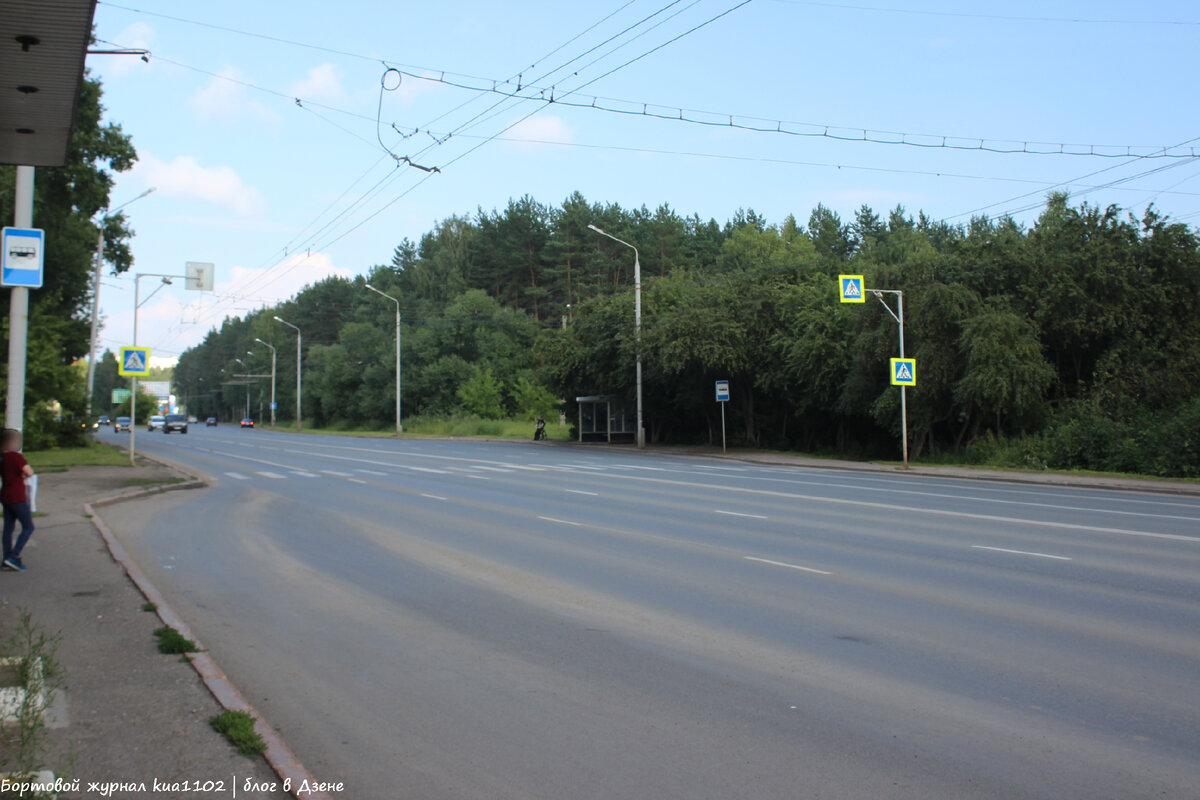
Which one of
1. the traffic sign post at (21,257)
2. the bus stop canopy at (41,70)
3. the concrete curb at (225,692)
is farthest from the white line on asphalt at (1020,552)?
the traffic sign post at (21,257)

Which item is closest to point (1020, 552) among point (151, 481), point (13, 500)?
point (13, 500)

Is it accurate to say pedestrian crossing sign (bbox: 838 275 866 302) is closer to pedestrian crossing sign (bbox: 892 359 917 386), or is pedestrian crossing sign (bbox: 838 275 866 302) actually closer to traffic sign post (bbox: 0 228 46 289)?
pedestrian crossing sign (bbox: 892 359 917 386)

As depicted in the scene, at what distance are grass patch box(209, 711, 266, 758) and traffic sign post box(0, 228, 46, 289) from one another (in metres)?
9.09

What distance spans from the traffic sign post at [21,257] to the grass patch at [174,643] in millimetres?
7043

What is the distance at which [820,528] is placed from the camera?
46.7 feet

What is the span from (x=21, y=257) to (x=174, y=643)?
26.0 feet

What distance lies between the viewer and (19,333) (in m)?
14.5

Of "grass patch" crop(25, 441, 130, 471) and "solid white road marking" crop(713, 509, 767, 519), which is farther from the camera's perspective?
"grass patch" crop(25, 441, 130, 471)

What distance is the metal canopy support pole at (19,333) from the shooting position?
554 inches

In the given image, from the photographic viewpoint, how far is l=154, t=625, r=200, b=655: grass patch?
22.0 ft

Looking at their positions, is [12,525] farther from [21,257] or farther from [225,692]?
[225,692]

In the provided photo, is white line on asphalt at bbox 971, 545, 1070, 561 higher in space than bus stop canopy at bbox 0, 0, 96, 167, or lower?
lower

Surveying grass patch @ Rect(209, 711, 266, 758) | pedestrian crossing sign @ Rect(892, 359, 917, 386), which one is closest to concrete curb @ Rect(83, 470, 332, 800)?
grass patch @ Rect(209, 711, 266, 758)

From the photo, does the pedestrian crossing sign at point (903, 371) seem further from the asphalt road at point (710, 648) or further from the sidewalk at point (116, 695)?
the sidewalk at point (116, 695)
